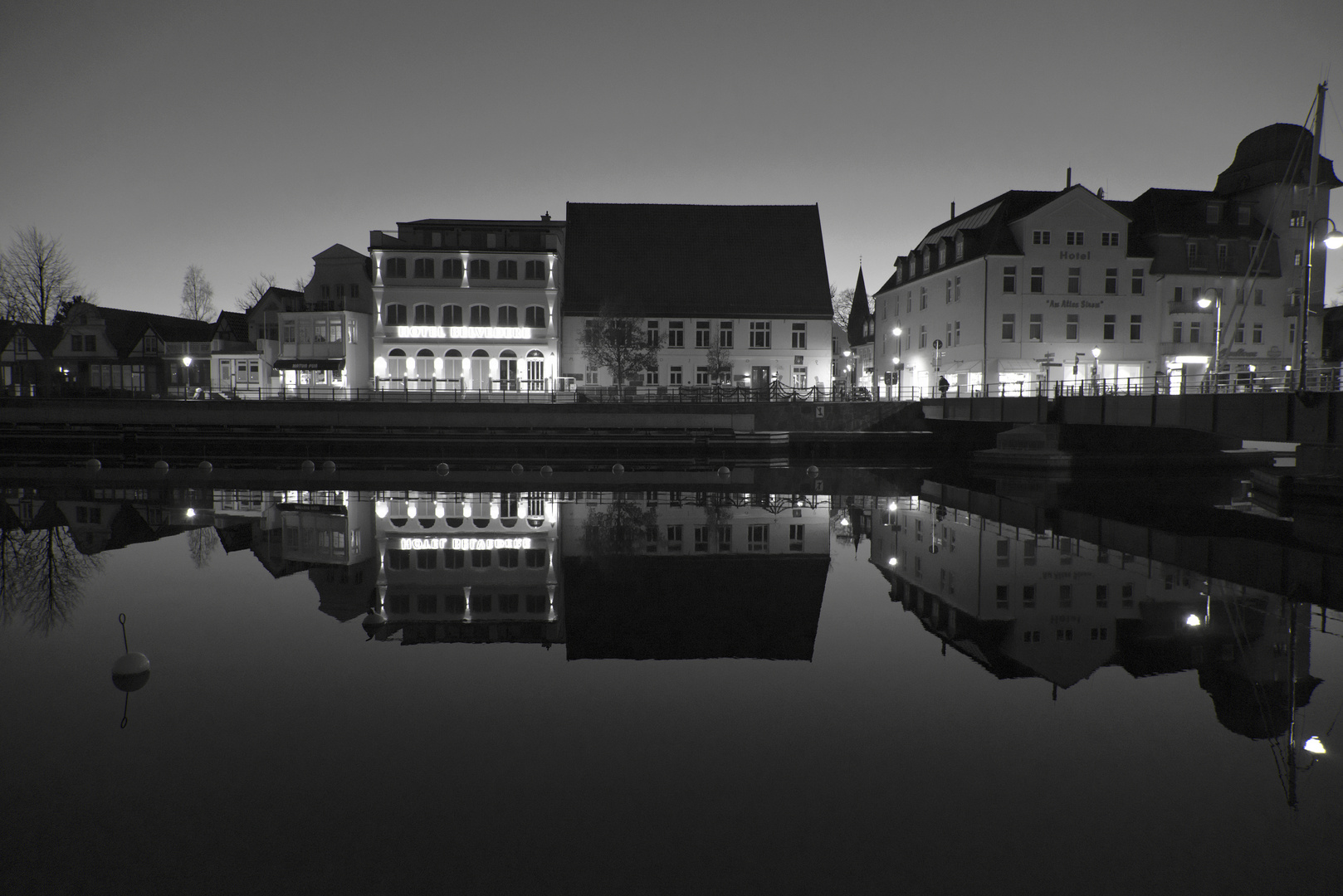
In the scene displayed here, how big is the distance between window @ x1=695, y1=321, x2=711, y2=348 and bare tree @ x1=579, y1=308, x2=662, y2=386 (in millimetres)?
4632

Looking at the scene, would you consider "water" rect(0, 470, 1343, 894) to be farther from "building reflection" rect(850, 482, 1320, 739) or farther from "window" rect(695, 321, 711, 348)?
"window" rect(695, 321, 711, 348)

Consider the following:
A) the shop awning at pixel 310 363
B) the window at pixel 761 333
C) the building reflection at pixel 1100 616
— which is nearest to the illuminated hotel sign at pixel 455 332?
the shop awning at pixel 310 363

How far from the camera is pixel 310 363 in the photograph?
1996 inches

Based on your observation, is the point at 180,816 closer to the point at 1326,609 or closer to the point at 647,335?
the point at 1326,609

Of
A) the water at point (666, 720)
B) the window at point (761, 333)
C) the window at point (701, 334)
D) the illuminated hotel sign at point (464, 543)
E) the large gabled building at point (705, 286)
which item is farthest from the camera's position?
the window at point (761, 333)

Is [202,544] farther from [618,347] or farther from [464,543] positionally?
[618,347]

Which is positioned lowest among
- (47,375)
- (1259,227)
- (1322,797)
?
(1322,797)

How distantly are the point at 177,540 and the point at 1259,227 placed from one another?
195ft

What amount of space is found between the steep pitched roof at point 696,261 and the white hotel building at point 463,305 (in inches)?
151

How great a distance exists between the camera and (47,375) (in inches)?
2451

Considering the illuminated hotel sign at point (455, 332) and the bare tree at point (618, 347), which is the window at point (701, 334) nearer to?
the bare tree at point (618, 347)

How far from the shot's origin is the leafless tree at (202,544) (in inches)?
567

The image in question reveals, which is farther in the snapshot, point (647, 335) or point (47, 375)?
point (47, 375)

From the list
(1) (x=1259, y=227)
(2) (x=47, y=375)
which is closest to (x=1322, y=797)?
(1) (x=1259, y=227)
